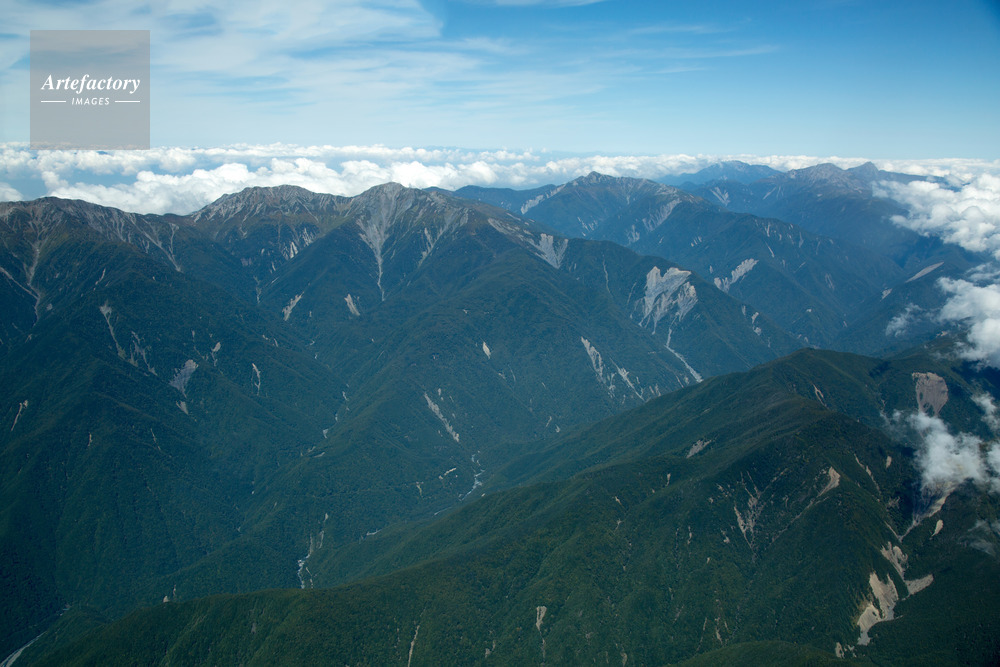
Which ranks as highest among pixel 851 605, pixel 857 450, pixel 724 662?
pixel 857 450

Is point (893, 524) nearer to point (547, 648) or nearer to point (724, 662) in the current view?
point (724, 662)

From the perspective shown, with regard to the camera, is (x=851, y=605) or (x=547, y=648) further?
(x=547, y=648)

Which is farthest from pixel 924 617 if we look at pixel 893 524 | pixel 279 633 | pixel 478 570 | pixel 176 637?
pixel 176 637

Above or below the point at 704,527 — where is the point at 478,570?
below

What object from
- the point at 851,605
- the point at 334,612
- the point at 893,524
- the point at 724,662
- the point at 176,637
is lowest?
the point at 176,637

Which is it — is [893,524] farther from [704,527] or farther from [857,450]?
[704,527]

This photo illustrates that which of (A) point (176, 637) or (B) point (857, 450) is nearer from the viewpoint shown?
(A) point (176, 637)

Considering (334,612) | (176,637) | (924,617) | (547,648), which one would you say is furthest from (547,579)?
(176,637)

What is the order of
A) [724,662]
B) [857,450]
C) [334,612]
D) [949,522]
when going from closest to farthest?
[724,662] → [949,522] → [334,612] → [857,450]

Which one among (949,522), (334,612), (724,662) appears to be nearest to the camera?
(724,662)
